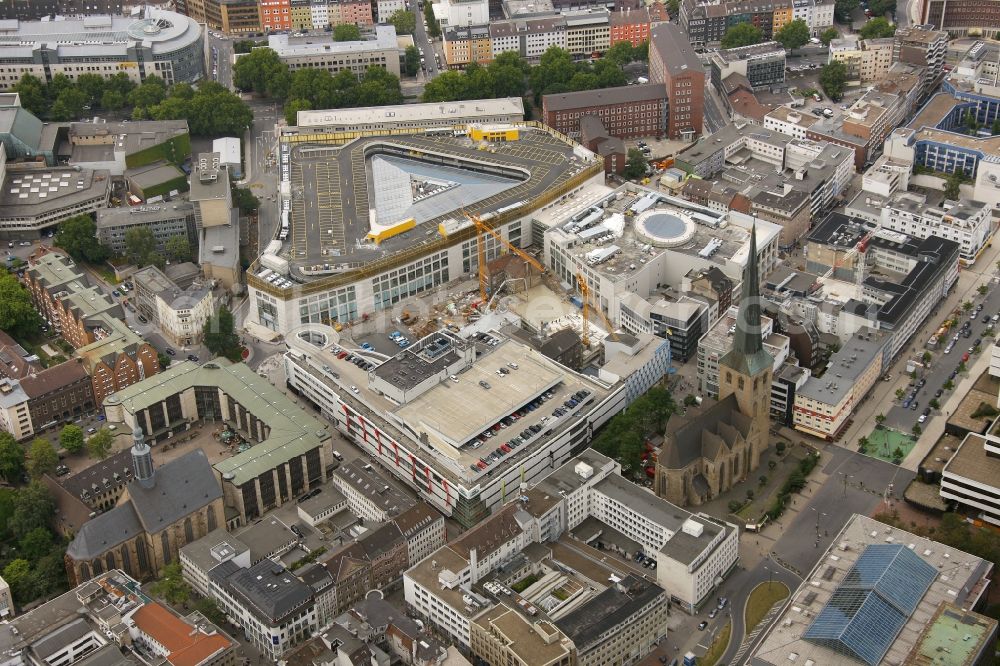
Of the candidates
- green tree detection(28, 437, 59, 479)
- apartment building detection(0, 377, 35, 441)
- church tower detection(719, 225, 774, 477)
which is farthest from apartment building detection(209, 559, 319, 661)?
church tower detection(719, 225, 774, 477)

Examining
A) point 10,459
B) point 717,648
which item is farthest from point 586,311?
point 10,459

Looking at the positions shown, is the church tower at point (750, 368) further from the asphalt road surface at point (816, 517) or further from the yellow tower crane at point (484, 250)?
the yellow tower crane at point (484, 250)

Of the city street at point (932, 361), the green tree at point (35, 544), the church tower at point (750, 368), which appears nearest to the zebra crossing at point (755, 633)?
the church tower at point (750, 368)

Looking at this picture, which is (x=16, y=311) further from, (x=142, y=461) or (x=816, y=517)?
(x=816, y=517)

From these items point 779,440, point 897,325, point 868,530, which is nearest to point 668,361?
point 779,440

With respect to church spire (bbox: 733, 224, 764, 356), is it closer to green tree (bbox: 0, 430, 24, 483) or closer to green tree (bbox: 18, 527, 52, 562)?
green tree (bbox: 18, 527, 52, 562)

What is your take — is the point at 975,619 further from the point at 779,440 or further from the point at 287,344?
the point at 287,344

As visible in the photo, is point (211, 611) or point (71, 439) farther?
point (71, 439)
